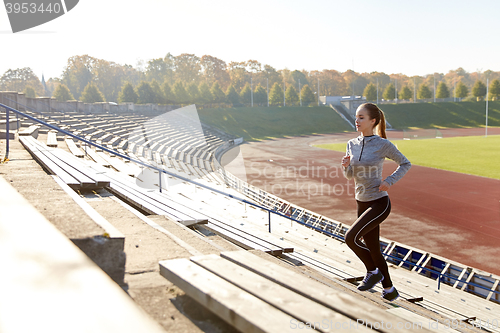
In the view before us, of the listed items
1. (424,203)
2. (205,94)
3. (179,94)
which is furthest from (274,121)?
(424,203)

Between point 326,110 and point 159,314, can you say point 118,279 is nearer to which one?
point 159,314

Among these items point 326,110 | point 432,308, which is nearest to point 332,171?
point 432,308

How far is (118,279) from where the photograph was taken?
2934 millimetres

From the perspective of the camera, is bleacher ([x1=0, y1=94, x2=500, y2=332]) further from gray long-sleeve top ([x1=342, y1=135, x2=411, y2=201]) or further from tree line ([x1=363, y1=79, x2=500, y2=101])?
tree line ([x1=363, y1=79, x2=500, y2=101])

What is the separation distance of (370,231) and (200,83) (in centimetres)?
10098

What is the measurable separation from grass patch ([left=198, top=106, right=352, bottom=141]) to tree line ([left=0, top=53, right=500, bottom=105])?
1024 centimetres

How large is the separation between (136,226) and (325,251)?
18.3 feet

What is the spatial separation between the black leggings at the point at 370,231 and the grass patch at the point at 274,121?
55680mm

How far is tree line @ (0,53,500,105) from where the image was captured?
78812 mm

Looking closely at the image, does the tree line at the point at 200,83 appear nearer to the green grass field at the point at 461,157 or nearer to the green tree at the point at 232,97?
the green tree at the point at 232,97

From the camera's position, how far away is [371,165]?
389 cm

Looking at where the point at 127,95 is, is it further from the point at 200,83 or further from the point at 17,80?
the point at 17,80

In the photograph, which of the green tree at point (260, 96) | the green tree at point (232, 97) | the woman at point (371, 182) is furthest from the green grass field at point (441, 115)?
the woman at point (371, 182)

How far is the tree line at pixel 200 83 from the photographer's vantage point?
78812 mm
